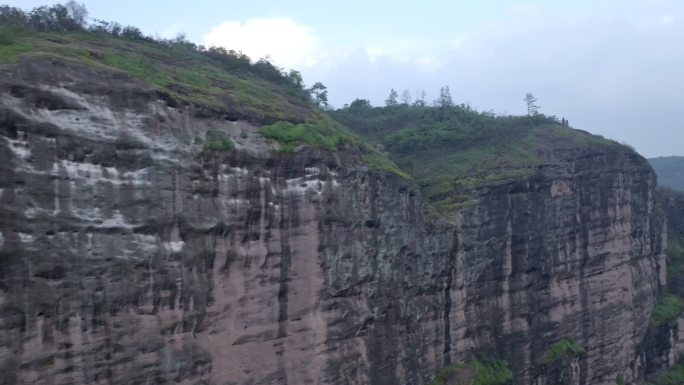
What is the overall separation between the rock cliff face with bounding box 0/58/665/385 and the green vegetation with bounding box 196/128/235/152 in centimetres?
29

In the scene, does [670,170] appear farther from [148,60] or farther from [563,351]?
[148,60]

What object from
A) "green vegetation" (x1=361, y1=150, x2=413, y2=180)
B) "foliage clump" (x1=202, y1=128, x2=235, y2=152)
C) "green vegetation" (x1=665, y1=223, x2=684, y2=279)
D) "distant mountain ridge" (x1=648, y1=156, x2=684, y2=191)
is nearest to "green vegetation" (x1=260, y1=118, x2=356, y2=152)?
"green vegetation" (x1=361, y1=150, x2=413, y2=180)

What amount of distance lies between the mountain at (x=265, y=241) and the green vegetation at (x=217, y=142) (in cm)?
5

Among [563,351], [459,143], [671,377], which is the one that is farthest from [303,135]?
[671,377]

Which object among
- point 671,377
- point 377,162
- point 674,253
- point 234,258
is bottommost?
point 671,377

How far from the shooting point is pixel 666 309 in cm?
A: 3378

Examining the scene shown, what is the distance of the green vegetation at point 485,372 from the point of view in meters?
23.0

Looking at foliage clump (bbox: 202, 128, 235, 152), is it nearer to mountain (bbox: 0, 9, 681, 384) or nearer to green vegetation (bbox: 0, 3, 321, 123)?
mountain (bbox: 0, 9, 681, 384)

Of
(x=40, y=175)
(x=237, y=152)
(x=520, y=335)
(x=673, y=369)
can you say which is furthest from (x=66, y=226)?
(x=673, y=369)

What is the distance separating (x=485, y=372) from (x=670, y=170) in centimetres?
9514

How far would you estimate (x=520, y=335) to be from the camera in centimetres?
2583

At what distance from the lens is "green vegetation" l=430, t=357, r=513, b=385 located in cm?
2300

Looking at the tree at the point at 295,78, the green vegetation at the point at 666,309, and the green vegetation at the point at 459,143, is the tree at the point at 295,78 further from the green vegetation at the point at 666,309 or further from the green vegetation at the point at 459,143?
the green vegetation at the point at 666,309

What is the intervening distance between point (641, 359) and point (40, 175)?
28072 millimetres
